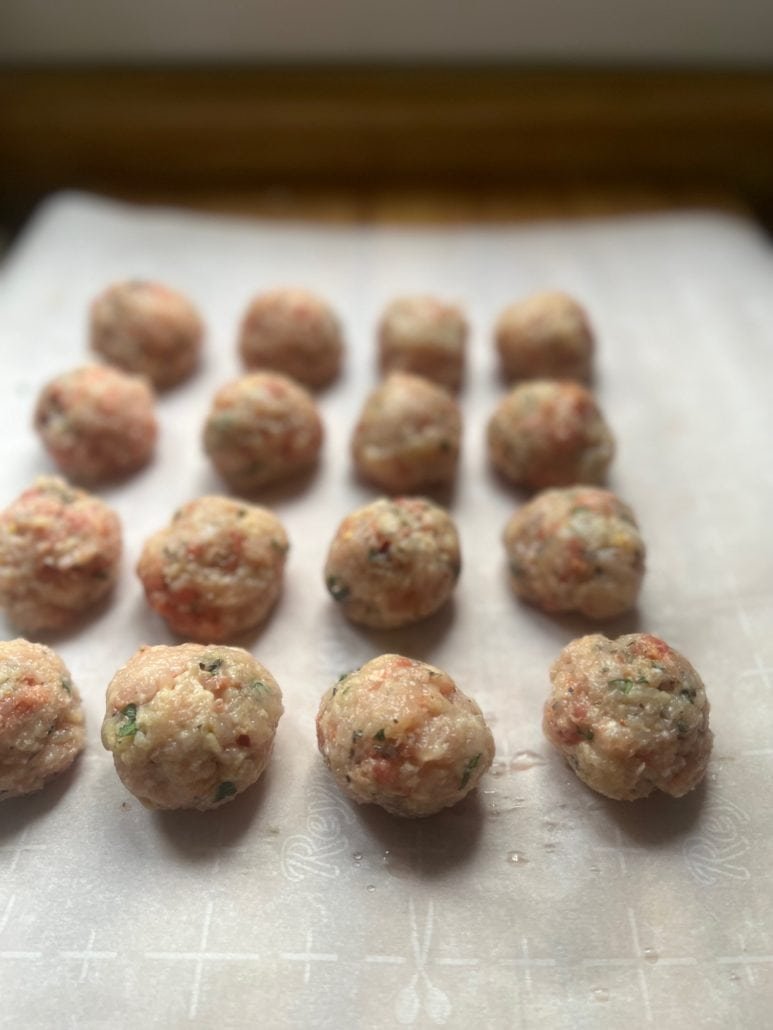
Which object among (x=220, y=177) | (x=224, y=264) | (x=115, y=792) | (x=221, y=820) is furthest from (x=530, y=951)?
(x=220, y=177)

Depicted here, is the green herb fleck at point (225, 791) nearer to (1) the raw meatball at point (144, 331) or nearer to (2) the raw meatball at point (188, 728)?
(2) the raw meatball at point (188, 728)

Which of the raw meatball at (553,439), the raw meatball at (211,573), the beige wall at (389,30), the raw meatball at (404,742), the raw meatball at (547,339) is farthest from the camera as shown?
the beige wall at (389,30)

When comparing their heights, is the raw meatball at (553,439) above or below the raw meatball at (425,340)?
below

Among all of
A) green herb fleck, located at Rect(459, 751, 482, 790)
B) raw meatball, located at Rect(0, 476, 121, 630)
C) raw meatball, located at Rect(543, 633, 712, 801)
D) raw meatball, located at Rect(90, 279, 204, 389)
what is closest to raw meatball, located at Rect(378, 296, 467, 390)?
raw meatball, located at Rect(90, 279, 204, 389)

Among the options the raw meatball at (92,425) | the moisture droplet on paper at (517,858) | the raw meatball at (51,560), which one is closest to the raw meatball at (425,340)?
the raw meatball at (92,425)

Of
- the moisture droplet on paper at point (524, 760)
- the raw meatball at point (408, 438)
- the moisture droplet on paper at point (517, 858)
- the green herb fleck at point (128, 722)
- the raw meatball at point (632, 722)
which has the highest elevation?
the raw meatball at point (408, 438)

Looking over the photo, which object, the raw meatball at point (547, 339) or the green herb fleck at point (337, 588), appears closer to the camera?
the green herb fleck at point (337, 588)

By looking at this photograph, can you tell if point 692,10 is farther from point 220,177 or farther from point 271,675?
point 271,675

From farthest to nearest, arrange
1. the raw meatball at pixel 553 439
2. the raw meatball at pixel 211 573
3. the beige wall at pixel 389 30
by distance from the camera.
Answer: the beige wall at pixel 389 30
the raw meatball at pixel 553 439
the raw meatball at pixel 211 573
